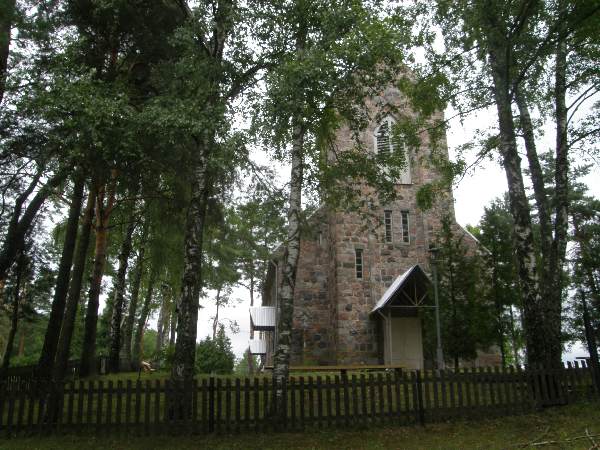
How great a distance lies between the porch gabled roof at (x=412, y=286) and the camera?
762 inches

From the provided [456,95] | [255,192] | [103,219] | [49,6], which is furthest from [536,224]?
[49,6]

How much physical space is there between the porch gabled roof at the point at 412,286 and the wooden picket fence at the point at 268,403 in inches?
347

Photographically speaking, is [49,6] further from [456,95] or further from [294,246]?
[456,95]

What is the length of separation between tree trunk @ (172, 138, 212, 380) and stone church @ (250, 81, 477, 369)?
Result: 950cm

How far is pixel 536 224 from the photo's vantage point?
28.3 metres

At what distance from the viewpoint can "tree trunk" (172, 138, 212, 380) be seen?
1019 centimetres

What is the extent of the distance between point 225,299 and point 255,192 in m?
26.1

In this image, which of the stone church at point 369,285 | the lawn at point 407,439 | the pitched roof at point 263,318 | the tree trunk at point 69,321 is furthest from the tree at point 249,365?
the lawn at point 407,439

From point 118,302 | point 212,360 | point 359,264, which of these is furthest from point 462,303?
point 118,302

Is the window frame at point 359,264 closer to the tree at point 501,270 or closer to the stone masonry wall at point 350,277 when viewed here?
the stone masonry wall at point 350,277

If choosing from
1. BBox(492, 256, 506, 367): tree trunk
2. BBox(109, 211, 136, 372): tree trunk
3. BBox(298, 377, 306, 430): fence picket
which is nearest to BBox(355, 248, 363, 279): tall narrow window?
BBox(492, 256, 506, 367): tree trunk

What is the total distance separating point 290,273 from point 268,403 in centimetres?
264

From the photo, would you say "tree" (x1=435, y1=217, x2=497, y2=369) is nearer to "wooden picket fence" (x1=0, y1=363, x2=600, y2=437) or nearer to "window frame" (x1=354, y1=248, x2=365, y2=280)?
"wooden picket fence" (x1=0, y1=363, x2=600, y2=437)

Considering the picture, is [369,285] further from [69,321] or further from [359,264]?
[69,321]
